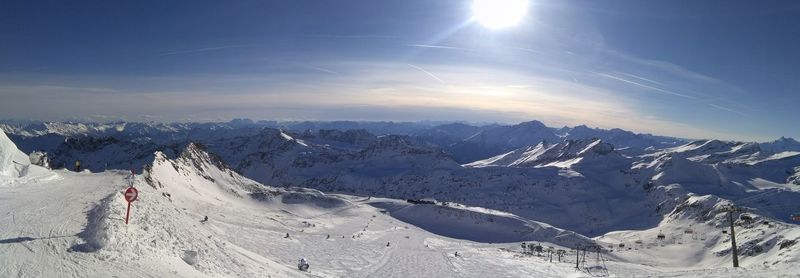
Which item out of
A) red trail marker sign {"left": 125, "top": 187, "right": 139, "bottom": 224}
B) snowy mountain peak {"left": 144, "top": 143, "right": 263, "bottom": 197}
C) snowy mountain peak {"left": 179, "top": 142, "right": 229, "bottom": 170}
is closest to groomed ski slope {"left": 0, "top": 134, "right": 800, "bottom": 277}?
snowy mountain peak {"left": 144, "top": 143, "right": 263, "bottom": 197}

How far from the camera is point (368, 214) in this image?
118 m

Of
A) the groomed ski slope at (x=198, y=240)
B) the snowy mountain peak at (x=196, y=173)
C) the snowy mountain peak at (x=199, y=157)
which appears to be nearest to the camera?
the groomed ski slope at (x=198, y=240)

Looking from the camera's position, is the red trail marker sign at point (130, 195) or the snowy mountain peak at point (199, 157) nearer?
the red trail marker sign at point (130, 195)

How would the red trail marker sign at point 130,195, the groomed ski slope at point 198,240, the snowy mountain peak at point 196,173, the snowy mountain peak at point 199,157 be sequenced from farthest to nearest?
the snowy mountain peak at point 199,157 < the snowy mountain peak at point 196,173 < the red trail marker sign at point 130,195 < the groomed ski slope at point 198,240

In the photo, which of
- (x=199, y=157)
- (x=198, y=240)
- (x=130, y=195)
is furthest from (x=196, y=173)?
(x=130, y=195)

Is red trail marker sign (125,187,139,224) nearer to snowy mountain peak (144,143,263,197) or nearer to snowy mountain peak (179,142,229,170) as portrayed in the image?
snowy mountain peak (144,143,263,197)

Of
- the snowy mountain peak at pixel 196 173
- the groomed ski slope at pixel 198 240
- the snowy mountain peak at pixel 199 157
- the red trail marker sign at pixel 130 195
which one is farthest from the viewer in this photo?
the snowy mountain peak at pixel 199 157

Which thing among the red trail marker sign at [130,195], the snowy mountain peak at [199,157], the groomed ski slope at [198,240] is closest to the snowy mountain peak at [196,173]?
the snowy mountain peak at [199,157]

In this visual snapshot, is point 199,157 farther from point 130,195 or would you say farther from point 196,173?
point 130,195

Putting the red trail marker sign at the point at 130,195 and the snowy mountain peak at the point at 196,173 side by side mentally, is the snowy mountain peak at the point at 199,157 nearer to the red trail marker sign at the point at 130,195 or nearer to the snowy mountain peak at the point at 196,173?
the snowy mountain peak at the point at 196,173

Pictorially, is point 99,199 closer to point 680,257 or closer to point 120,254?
point 120,254

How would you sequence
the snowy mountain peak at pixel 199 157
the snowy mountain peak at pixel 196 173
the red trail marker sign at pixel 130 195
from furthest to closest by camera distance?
1. the snowy mountain peak at pixel 199 157
2. the snowy mountain peak at pixel 196 173
3. the red trail marker sign at pixel 130 195

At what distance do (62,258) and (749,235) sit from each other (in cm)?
12069

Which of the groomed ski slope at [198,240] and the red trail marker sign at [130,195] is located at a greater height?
the red trail marker sign at [130,195]
